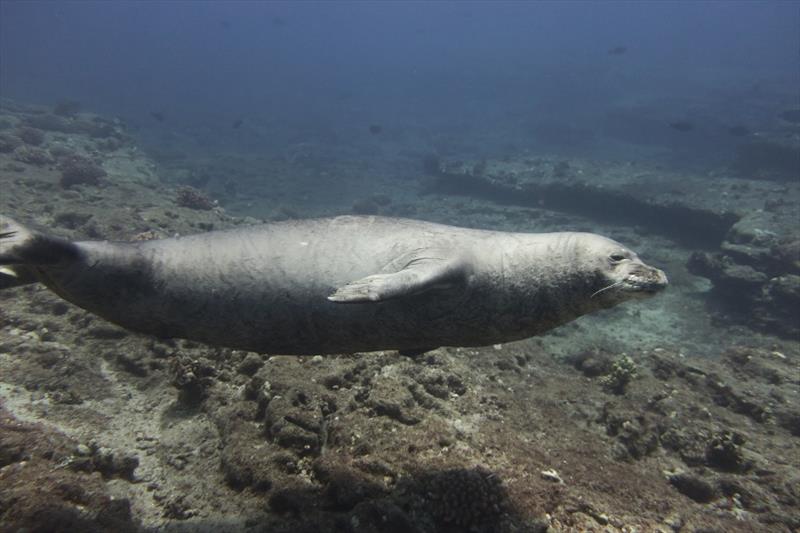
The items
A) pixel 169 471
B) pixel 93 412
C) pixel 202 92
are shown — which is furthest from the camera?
pixel 202 92

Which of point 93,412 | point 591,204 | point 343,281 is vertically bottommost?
point 591,204

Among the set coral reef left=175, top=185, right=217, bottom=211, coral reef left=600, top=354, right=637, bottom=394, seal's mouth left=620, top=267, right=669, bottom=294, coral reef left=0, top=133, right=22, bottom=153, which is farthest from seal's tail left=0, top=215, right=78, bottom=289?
coral reef left=0, top=133, right=22, bottom=153

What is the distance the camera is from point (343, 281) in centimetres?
323

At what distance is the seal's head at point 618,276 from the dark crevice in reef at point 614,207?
57.3 feet

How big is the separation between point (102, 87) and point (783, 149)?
9715 centimetres

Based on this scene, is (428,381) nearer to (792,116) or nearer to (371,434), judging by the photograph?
(371,434)

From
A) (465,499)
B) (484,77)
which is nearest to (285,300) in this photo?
(465,499)

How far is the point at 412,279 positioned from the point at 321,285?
759mm

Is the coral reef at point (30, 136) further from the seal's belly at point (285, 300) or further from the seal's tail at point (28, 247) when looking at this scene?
the seal's belly at point (285, 300)

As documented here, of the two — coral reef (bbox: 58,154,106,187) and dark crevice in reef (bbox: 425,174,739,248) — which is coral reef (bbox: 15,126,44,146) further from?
dark crevice in reef (bbox: 425,174,739,248)

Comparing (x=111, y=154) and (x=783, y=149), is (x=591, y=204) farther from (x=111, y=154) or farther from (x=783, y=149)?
(x=111, y=154)

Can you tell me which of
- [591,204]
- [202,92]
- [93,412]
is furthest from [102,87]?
[93,412]

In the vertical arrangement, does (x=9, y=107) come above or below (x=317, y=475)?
above

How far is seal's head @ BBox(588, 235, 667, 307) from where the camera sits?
3045 millimetres
